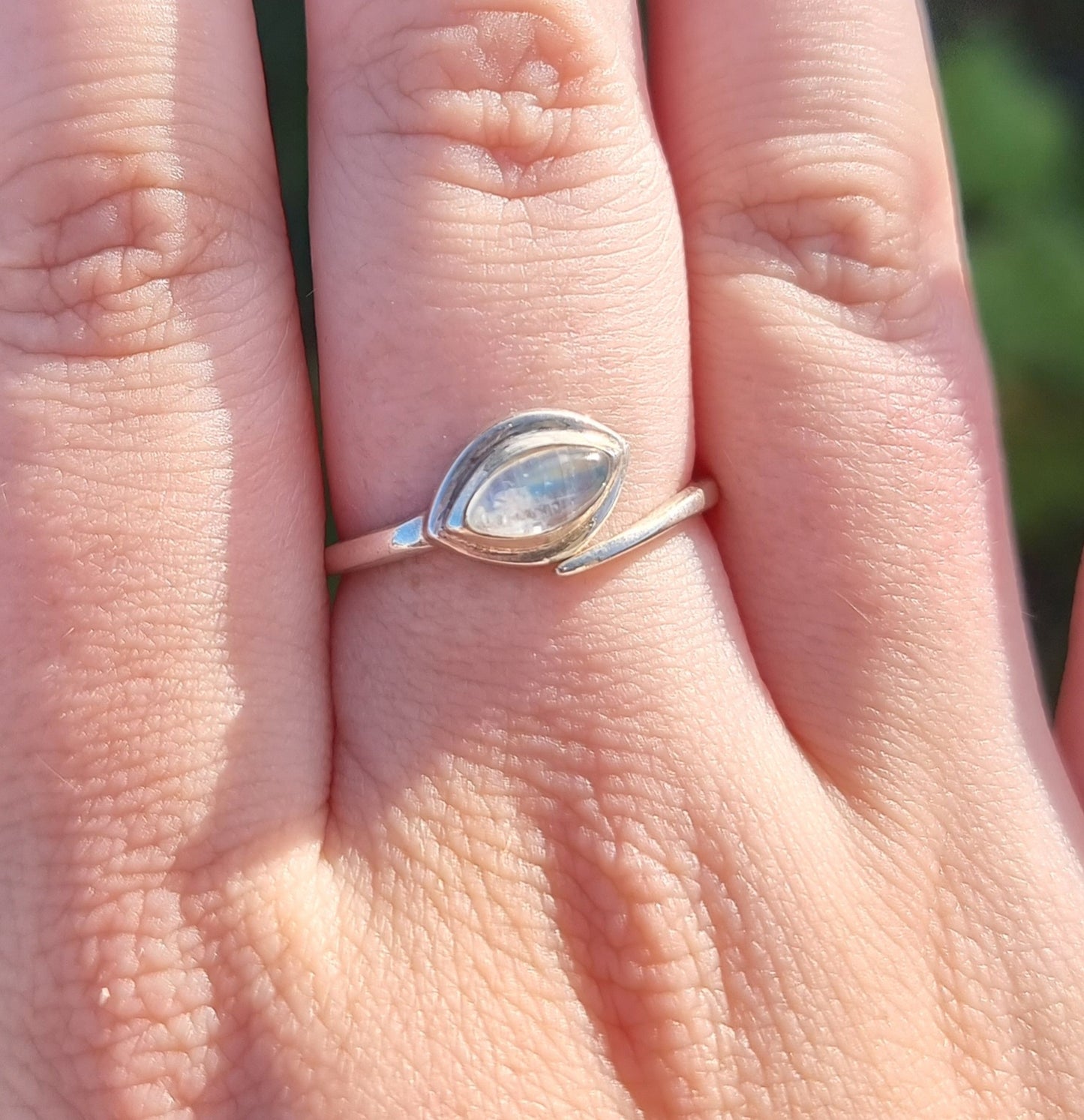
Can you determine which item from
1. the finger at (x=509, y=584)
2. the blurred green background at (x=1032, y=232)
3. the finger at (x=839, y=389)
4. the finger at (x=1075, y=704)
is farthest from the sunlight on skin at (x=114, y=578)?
the blurred green background at (x=1032, y=232)

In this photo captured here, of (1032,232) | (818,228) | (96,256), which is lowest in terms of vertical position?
(1032,232)

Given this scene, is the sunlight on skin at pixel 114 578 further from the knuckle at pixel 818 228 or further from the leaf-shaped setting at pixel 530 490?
the knuckle at pixel 818 228

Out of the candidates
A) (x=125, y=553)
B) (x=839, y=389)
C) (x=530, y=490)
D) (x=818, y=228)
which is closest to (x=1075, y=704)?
(x=839, y=389)

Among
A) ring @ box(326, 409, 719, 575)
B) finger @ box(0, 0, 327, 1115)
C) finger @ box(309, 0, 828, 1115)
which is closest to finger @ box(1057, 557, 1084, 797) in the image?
finger @ box(309, 0, 828, 1115)

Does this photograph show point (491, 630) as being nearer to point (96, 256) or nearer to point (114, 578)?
point (114, 578)

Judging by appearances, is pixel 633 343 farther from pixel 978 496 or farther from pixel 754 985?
pixel 754 985

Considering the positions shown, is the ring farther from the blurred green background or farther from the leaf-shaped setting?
the blurred green background
